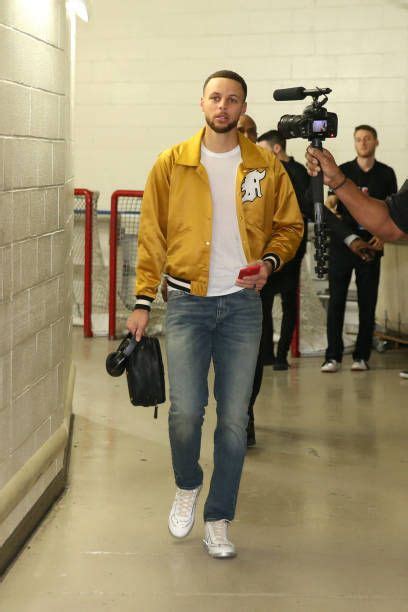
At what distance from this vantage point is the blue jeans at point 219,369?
364cm

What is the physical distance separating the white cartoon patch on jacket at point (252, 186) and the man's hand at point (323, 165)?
2.22 feet

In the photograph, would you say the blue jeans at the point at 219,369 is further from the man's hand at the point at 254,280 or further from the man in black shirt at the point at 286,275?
the man in black shirt at the point at 286,275

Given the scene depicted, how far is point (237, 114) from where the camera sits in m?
3.71

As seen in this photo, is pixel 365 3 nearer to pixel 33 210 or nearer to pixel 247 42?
pixel 247 42

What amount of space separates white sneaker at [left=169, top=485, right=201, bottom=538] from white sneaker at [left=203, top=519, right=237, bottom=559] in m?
0.10

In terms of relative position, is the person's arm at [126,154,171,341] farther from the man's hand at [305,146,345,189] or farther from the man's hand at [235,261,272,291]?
the man's hand at [305,146,345,189]

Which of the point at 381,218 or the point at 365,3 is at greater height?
the point at 365,3

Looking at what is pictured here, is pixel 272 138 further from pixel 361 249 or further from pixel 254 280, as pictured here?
pixel 254 280

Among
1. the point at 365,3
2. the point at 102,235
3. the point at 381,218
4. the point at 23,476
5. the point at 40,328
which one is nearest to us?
the point at 381,218

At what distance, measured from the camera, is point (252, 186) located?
3715 mm

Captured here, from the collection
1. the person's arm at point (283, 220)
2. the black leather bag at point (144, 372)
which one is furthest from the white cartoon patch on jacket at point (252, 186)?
the black leather bag at point (144, 372)

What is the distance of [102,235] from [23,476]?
660cm

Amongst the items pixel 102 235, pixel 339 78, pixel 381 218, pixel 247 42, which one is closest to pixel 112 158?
pixel 102 235

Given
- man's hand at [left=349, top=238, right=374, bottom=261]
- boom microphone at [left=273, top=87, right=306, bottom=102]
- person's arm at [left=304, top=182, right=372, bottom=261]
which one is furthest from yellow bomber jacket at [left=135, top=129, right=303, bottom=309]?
man's hand at [left=349, top=238, right=374, bottom=261]
